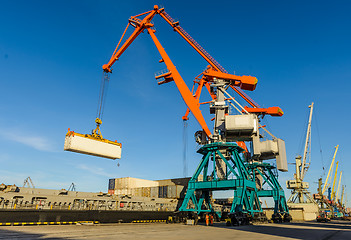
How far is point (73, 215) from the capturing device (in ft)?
103

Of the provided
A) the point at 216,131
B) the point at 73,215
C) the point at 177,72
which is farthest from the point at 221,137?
the point at 73,215

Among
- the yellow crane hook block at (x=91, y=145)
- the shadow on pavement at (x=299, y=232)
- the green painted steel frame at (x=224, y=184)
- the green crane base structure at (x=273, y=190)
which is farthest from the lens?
the green crane base structure at (x=273, y=190)

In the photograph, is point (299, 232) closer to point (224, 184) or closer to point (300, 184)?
point (224, 184)

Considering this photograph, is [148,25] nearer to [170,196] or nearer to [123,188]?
[170,196]

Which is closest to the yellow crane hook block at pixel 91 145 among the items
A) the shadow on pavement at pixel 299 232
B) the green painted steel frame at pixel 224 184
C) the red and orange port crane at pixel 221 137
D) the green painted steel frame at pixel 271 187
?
the red and orange port crane at pixel 221 137

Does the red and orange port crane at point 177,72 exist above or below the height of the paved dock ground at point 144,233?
above

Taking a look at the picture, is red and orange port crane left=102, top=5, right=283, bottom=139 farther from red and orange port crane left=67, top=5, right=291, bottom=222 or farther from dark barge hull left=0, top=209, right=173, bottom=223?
dark barge hull left=0, top=209, right=173, bottom=223

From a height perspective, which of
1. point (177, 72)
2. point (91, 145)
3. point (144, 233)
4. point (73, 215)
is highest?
point (177, 72)

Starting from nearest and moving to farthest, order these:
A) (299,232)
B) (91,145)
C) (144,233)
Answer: (144,233)
(299,232)
(91,145)

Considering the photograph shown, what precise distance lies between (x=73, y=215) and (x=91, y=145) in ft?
29.2

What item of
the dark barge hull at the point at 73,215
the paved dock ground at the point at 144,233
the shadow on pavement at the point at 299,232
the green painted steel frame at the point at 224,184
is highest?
the green painted steel frame at the point at 224,184

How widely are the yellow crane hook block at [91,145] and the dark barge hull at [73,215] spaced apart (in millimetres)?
7509

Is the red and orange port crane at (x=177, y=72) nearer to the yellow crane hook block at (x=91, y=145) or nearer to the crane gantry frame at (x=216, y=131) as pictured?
the crane gantry frame at (x=216, y=131)

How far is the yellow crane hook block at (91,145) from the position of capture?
30312 mm
